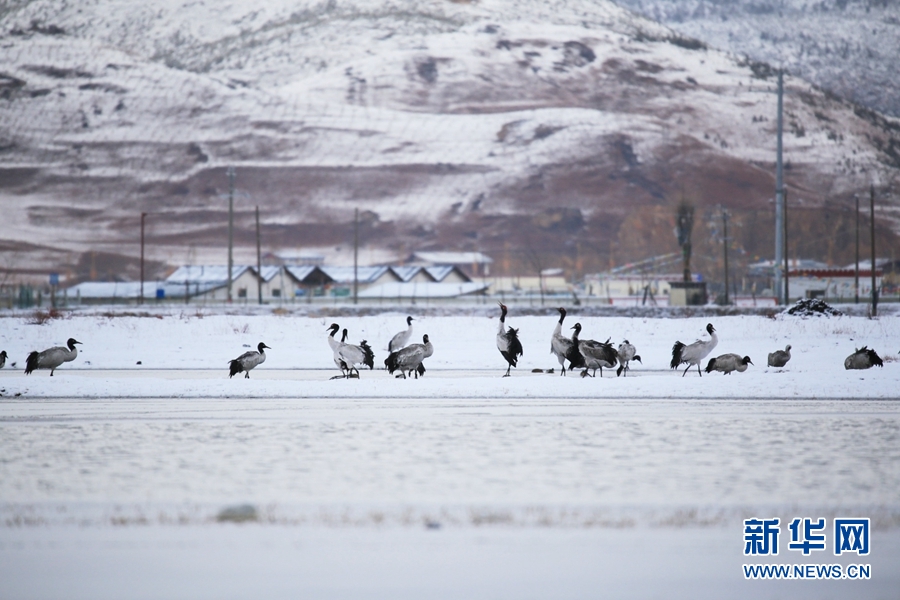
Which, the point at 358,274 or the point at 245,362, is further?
the point at 358,274

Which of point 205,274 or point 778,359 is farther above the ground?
point 205,274

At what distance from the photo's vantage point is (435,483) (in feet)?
34.8

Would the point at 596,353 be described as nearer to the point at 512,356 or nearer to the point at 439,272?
the point at 512,356

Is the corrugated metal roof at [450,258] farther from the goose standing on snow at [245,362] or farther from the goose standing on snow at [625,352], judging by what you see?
the goose standing on snow at [245,362]

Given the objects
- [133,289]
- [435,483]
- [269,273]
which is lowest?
[435,483]

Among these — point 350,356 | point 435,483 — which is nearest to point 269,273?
point 350,356

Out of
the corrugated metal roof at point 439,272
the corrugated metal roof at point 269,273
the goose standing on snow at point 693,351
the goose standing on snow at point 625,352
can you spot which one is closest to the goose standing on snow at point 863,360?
the goose standing on snow at point 693,351

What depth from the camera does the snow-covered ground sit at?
25.5ft

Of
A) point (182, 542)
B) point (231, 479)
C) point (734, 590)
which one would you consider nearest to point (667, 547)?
point (734, 590)

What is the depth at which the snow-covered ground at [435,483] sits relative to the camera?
306 inches

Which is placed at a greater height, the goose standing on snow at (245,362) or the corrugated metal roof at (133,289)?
the corrugated metal roof at (133,289)

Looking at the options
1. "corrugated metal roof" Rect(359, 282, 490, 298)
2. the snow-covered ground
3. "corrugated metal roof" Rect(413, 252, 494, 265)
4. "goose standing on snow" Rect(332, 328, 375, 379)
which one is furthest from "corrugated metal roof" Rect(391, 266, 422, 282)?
the snow-covered ground

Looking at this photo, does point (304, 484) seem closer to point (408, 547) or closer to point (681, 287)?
point (408, 547)

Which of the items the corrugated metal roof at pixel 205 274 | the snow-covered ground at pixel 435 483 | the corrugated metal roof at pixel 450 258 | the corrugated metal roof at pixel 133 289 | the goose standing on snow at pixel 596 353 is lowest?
the snow-covered ground at pixel 435 483
